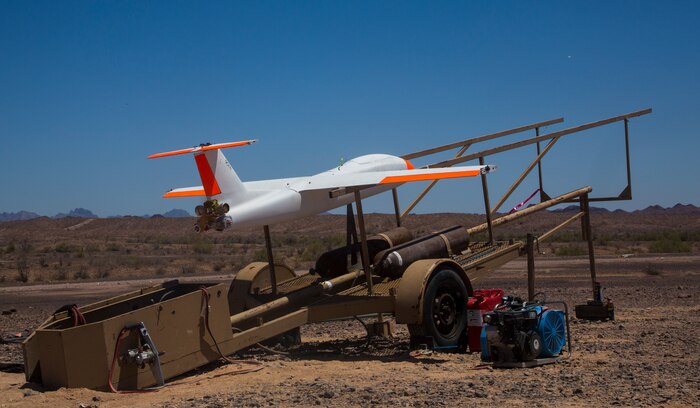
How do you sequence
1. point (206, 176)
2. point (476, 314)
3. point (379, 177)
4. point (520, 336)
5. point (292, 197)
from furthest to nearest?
point (379, 177)
point (292, 197)
point (476, 314)
point (206, 176)
point (520, 336)

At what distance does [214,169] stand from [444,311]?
3.80m

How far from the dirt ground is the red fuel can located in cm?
27

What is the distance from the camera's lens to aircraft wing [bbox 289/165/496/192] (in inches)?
453

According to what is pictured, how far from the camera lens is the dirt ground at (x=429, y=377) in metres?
8.40

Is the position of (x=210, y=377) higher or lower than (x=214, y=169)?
lower

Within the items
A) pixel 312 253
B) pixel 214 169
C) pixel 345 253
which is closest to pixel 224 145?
pixel 214 169

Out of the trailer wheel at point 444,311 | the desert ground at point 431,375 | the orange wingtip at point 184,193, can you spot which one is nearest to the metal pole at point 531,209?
the desert ground at point 431,375

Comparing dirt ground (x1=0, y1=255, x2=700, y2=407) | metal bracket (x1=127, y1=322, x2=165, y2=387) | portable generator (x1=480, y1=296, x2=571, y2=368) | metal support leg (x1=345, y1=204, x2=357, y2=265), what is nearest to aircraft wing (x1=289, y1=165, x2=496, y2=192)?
metal support leg (x1=345, y1=204, x2=357, y2=265)

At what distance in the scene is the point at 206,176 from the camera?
1112 centimetres

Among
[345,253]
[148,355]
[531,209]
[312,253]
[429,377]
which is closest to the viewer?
[148,355]

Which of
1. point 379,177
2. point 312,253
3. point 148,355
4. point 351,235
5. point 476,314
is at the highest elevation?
point 379,177

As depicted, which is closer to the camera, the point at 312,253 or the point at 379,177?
the point at 379,177

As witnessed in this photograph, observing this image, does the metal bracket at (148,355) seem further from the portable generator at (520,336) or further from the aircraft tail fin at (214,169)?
the portable generator at (520,336)

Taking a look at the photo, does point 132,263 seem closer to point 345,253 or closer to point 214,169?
point 345,253
